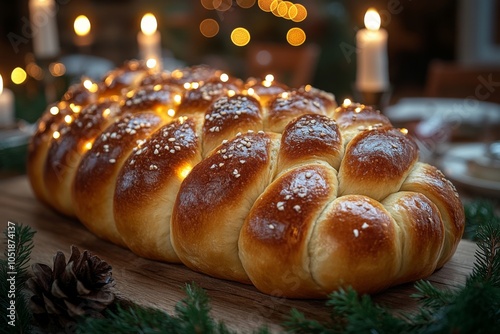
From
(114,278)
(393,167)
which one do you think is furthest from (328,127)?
(114,278)

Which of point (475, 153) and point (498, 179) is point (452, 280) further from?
point (475, 153)

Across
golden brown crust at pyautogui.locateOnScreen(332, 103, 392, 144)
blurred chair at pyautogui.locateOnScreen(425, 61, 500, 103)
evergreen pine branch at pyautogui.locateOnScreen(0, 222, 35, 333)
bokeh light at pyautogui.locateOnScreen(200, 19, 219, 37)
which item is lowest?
evergreen pine branch at pyautogui.locateOnScreen(0, 222, 35, 333)

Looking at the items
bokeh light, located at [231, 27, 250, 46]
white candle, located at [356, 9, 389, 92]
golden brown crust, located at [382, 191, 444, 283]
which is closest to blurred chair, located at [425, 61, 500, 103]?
white candle, located at [356, 9, 389, 92]

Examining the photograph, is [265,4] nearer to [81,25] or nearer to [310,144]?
[81,25]

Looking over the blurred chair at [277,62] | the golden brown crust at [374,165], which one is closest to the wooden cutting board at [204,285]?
the golden brown crust at [374,165]

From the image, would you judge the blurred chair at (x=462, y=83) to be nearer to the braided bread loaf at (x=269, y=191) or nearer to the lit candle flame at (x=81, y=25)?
the lit candle flame at (x=81, y=25)

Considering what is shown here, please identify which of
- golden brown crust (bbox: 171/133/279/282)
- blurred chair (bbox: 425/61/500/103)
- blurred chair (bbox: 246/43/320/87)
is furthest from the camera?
blurred chair (bbox: 246/43/320/87)

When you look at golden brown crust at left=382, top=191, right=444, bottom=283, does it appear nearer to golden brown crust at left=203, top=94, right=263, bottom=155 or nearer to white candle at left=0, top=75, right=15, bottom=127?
golden brown crust at left=203, top=94, right=263, bottom=155
